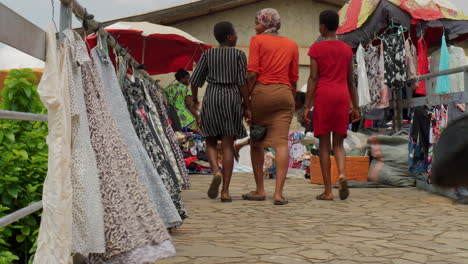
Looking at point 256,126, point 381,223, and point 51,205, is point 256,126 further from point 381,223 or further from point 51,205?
point 51,205

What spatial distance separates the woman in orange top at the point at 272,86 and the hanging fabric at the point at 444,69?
4597mm

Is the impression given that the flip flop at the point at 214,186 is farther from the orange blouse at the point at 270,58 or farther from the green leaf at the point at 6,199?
the green leaf at the point at 6,199

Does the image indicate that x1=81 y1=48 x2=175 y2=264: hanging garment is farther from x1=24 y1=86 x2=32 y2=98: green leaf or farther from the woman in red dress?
the woman in red dress

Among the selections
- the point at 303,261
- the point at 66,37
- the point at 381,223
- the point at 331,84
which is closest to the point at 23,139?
the point at 66,37

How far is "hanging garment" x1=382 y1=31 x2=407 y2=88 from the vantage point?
1077 cm

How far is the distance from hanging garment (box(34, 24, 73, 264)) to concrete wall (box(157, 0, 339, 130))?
14703mm

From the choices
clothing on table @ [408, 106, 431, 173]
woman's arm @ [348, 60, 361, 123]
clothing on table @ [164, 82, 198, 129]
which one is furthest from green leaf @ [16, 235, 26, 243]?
clothing on table @ [164, 82, 198, 129]

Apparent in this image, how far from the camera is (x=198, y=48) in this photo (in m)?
12.8

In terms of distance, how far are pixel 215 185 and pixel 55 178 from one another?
14.9ft

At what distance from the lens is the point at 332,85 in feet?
25.5

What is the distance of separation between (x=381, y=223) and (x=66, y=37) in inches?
139

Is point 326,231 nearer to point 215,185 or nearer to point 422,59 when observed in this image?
point 215,185

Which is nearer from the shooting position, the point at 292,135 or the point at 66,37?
the point at 66,37

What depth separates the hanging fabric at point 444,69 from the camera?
11.2 meters
